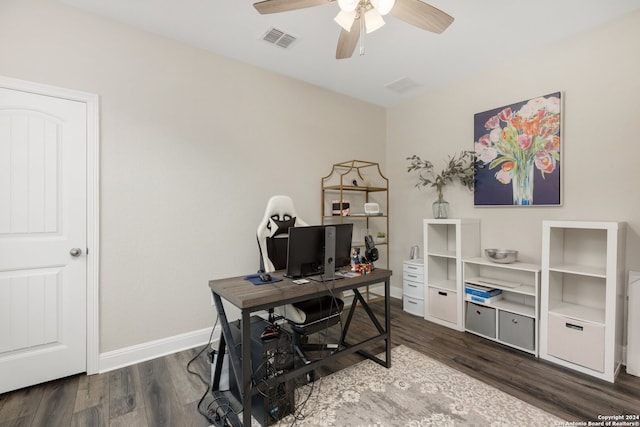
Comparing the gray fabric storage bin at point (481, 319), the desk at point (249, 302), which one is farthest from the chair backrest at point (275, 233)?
the gray fabric storage bin at point (481, 319)

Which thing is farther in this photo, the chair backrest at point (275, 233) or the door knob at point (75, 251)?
the chair backrest at point (275, 233)

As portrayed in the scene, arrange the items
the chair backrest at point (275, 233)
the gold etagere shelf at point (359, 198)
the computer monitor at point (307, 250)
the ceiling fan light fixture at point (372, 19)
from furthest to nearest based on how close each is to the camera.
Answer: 1. the gold etagere shelf at point (359, 198)
2. the chair backrest at point (275, 233)
3. the computer monitor at point (307, 250)
4. the ceiling fan light fixture at point (372, 19)

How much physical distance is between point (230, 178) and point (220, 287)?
4.64 feet

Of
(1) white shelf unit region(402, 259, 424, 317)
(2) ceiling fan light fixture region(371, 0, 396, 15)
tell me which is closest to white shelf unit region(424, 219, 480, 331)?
(1) white shelf unit region(402, 259, 424, 317)

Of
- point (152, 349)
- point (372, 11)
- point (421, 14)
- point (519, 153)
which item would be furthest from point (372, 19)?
point (152, 349)

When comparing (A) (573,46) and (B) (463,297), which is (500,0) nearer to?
(A) (573,46)

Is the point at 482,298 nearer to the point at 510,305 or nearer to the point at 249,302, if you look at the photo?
the point at 510,305

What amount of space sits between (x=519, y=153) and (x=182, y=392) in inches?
144

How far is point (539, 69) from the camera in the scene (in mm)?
2896

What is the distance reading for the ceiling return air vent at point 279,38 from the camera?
262 centimetres

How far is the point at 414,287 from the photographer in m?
3.65

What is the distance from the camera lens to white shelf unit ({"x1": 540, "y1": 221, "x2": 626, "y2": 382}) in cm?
219

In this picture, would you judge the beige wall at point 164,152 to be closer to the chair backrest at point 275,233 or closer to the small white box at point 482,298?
the chair backrest at point 275,233

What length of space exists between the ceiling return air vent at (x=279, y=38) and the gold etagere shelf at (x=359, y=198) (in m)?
1.49
